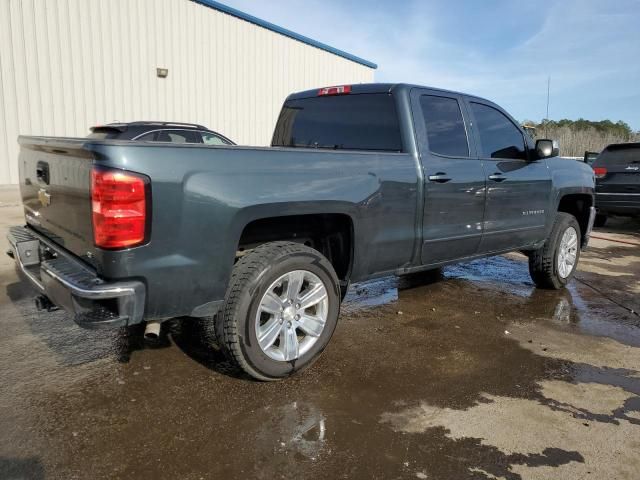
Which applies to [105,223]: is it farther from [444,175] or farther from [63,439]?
[444,175]

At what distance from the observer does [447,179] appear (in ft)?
12.9

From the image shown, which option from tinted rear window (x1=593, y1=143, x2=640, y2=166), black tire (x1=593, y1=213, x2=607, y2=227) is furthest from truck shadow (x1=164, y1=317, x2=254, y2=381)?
black tire (x1=593, y1=213, x2=607, y2=227)

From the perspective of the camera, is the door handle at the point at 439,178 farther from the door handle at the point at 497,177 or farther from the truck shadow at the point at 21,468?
the truck shadow at the point at 21,468

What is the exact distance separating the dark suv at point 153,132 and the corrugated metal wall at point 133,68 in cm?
355

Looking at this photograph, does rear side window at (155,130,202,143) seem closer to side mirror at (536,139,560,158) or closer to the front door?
the front door

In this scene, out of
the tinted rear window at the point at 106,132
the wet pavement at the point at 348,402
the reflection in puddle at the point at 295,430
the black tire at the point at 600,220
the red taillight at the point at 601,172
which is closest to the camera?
the wet pavement at the point at 348,402

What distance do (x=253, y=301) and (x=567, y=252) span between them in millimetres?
4233

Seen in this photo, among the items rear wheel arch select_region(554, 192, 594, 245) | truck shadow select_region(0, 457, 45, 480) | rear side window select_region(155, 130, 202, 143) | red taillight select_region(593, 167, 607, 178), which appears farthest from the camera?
red taillight select_region(593, 167, 607, 178)

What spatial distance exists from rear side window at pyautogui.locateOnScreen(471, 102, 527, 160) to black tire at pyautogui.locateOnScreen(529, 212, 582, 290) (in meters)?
1.00

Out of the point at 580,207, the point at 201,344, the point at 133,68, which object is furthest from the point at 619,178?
the point at 133,68

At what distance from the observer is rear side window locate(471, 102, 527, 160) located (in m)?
4.53

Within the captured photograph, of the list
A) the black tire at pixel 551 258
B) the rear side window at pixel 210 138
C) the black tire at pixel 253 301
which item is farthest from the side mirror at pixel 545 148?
the rear side window at pixel 210 138

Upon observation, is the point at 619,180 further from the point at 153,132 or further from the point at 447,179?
the point at 153,132

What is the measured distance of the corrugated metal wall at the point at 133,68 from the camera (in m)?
10.5
